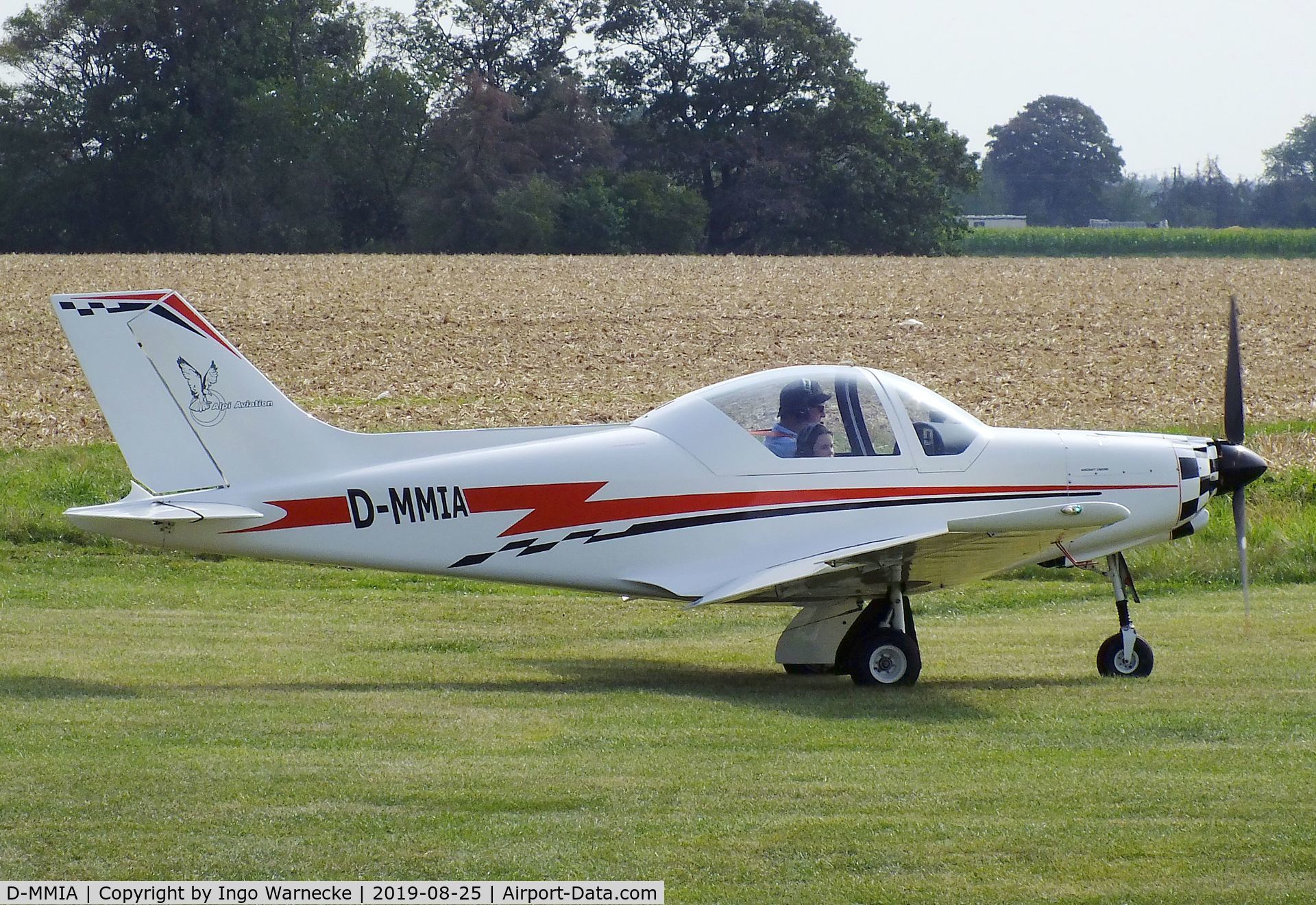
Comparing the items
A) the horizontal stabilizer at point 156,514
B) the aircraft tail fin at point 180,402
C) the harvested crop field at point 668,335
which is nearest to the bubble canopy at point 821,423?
the aircraft tail fin at point 180,402

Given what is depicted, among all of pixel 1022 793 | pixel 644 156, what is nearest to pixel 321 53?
pixel 644 156

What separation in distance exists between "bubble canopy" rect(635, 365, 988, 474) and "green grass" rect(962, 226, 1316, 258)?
67520mm

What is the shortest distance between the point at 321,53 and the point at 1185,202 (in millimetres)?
90891

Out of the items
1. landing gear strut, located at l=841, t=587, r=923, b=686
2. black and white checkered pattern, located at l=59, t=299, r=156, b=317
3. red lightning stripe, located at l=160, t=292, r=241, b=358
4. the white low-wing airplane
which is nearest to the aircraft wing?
the white low-wing airplane

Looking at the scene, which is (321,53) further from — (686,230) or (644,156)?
(686,230)

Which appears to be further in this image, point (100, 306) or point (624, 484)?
point (624, 484)

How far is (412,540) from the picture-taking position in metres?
9.66

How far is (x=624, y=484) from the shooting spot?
32.0 ft

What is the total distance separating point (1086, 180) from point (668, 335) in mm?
136695

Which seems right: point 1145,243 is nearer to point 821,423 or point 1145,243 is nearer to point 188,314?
point 821,423

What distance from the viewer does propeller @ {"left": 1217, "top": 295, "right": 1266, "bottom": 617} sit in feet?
33.8

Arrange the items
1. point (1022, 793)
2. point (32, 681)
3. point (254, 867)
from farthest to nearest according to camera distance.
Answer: point (32, 681) → point (1022, 793) → point (254, 867)

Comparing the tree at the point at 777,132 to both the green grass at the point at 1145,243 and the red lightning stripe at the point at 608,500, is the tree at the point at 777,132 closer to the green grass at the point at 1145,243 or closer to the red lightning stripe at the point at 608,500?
the green grass at the point at 1145,243

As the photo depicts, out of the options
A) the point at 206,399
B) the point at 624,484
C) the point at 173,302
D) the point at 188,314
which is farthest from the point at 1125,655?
the point at 173,302
